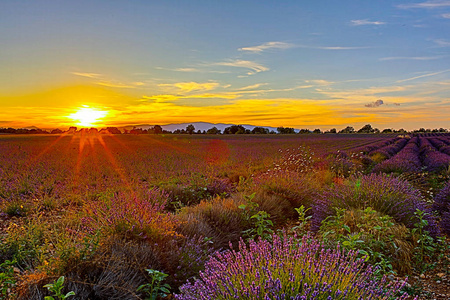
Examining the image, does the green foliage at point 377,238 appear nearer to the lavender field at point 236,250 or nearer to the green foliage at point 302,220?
the lavender field at point 236,250

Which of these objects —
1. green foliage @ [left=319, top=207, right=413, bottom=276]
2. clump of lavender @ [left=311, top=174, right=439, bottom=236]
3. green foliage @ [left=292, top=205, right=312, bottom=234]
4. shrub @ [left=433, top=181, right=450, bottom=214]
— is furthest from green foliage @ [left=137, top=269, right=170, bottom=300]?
shrub @ [left=433, top=181, right=450, bottom=214]

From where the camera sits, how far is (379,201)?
5.24 m

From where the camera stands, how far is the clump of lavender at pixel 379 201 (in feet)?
16.5

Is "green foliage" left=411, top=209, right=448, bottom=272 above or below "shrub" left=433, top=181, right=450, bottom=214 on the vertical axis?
below

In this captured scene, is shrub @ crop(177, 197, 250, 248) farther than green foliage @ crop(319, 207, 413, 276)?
Yes

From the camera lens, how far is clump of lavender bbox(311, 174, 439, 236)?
5016mm

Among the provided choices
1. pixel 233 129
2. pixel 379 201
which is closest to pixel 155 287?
pixel 379 201

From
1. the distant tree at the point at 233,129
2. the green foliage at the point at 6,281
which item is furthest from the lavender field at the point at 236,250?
the distant tree at the point at 233,129

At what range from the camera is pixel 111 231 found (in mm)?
3547

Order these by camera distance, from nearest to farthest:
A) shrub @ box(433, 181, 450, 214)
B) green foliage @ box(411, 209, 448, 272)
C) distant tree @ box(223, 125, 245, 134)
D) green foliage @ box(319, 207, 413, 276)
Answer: green foliage @ box(319, 207, 413, 276) → green foliage @ box(411, 209, 448, 272) → shrub @ box(433, 181, 450, 214) → distant tree @ box(223, 125, 245, 134)

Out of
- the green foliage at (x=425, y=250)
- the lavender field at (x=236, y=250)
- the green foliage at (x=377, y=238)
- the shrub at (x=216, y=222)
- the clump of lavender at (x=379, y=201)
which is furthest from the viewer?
the clump of lavender at (x=379, y=201)

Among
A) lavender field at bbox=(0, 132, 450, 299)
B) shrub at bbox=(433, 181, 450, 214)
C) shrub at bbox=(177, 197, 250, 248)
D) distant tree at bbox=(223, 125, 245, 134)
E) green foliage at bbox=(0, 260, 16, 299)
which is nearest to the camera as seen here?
lavender field at bbox=(0, 132, 450, 299)

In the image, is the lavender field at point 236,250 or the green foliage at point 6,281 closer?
the lavender field at point 236,250

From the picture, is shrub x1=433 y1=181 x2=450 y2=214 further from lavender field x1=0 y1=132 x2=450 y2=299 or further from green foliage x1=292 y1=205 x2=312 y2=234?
green foliage x1=292 y1=205 x2=312 y2=234
